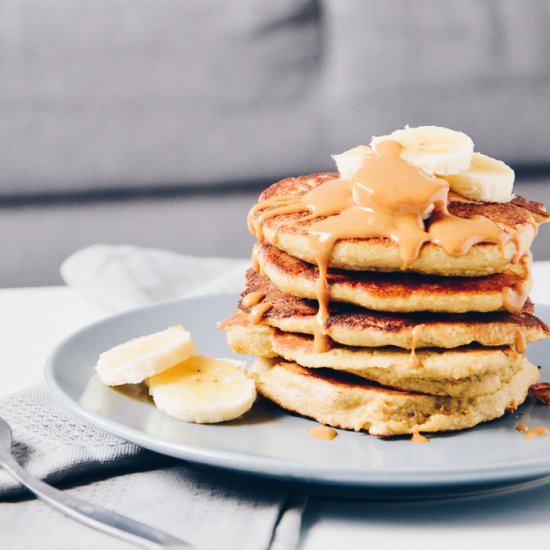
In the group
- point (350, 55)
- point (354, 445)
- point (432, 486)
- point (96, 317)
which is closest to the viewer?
point (432, 486)

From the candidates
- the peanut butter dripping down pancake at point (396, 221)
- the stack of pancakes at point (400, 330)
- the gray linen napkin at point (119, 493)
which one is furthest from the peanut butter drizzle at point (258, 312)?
the gray linen napkin at point (119, 493)

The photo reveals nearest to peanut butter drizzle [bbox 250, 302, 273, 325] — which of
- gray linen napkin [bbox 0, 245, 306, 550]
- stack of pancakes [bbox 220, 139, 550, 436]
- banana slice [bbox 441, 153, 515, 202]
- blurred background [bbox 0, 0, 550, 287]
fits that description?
stack of pancakes [bbox 220, 139, 550, 436]

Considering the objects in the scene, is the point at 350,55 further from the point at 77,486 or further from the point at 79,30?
the point at 77,486

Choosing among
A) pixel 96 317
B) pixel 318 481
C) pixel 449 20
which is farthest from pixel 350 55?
pixel 318 481

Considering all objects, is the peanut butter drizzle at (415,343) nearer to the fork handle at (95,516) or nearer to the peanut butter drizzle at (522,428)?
the peanut butter drizzle at (522,428)

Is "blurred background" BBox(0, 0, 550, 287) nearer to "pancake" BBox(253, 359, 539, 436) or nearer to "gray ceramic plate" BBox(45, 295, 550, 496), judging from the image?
"gray ceramic plate" BBox(45, 295, 550, 496)

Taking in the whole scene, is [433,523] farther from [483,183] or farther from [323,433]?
[483,183]
